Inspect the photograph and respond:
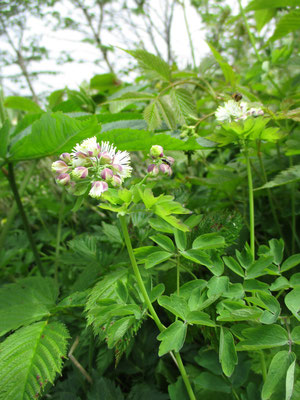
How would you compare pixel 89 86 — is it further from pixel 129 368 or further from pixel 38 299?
pixel 129 368

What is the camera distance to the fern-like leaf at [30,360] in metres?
0.61

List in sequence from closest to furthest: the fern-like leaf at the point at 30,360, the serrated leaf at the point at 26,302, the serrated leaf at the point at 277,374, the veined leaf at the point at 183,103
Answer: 1. the serrated leaf at the point at 277,374
2. the fern-like leaf at the point at 30,360
3. the serrated leaf at the point at 26,302
4. the veined leaf at the point at 183,103

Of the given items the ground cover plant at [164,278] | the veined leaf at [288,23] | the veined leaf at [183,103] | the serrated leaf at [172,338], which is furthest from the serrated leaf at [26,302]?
the veined leaf at [288,23]

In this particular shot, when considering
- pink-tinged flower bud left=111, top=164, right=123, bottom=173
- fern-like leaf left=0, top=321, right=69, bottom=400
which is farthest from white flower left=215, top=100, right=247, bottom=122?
fern-like leaf left=0, top=321, right=69, bottom=400

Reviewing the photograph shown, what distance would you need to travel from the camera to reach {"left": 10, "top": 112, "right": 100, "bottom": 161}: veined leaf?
83cm

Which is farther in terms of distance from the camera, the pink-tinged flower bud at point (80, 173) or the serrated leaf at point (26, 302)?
the serrated leaf at point (26, 302)

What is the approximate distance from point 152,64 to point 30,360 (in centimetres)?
102

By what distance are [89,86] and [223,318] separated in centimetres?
184

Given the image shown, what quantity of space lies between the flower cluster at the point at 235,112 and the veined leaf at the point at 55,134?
38 cm

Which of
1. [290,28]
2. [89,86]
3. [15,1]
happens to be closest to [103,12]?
[15,1]

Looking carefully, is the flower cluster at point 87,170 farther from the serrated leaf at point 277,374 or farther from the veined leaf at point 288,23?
the veined leaf at point 288,23

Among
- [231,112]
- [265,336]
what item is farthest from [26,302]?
[231,112]

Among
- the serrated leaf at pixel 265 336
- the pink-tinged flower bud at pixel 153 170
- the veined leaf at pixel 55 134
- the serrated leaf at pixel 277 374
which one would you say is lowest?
the serrated leaf at pixel 277 374

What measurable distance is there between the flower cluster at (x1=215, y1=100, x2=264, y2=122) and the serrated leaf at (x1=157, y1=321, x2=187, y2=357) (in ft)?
1.91
